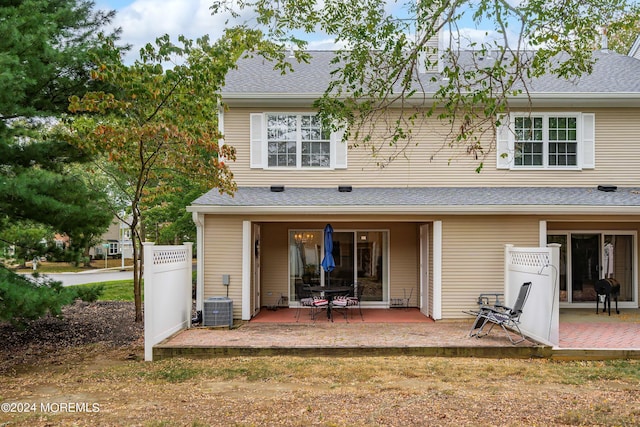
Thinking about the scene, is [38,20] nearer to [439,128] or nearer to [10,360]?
[10,360]

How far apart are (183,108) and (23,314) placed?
4.68 metres

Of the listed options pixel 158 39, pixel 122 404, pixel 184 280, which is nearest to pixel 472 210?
pixel 184 280

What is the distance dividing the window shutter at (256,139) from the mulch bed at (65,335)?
4581 millimetres

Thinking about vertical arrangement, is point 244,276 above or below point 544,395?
above

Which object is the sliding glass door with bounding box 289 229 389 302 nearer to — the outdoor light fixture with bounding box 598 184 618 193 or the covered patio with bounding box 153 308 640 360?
the covered patio with bounding box 153 308 640 360

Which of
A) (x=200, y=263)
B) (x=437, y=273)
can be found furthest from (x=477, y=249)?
(x=200, y=263)

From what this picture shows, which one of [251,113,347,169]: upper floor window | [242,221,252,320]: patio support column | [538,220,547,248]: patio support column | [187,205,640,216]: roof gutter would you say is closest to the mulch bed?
[242,221,252,320]: patio support column

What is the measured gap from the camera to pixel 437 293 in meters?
11.4

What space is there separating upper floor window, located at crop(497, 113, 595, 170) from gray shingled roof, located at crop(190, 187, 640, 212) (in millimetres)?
645

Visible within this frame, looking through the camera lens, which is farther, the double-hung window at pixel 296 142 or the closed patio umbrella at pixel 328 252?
the double-hung window at pixel 296 142

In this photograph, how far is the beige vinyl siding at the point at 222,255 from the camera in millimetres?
11469

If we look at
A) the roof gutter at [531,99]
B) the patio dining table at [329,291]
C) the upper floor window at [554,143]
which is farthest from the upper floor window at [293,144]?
the upper floor window at [554,143]

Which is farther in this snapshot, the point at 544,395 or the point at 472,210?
the point at 472,210

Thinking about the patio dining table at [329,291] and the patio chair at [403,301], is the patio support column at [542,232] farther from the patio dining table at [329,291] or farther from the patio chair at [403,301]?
the patio dining table at [329,291]
